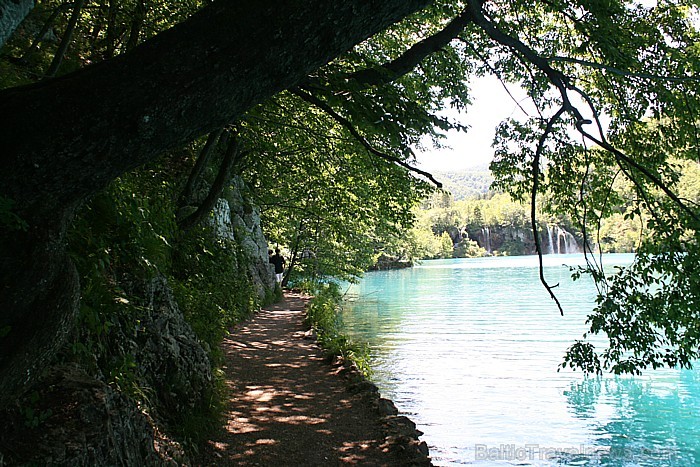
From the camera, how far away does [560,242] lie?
3652 inches

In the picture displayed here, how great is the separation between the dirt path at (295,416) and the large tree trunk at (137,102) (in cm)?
313

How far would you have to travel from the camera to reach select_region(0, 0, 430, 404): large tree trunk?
1.58 meters

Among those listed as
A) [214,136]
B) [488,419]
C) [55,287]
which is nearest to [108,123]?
[55,287]

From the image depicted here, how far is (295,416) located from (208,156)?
14.8 feet

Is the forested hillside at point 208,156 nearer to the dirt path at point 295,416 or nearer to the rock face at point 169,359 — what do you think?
the rock face at point 169,359

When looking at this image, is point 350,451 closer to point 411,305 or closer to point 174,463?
point 174,463

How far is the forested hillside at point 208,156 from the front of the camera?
164 centimetres

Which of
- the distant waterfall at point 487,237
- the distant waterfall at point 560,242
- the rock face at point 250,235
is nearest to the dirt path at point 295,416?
the rock face at point 250,235

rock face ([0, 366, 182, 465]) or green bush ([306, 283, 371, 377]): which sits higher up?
rock face ([0, 366, 182, 465])

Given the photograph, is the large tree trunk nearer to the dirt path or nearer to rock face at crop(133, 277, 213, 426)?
rock face at crop(133, 277, 213, 426)

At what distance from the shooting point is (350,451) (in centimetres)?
482

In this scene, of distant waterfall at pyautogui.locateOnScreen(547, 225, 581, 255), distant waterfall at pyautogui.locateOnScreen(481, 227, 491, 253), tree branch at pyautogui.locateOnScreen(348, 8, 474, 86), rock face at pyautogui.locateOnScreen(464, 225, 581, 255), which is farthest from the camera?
distant waterfall at pyautogui.locateOnScreen(481, 227, 491, 253)

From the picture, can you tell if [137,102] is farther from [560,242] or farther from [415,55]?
[560,242]

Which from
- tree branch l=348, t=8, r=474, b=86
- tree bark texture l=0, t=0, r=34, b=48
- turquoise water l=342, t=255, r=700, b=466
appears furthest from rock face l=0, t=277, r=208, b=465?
turquoise water l=342, t=255, r=700, b=466
